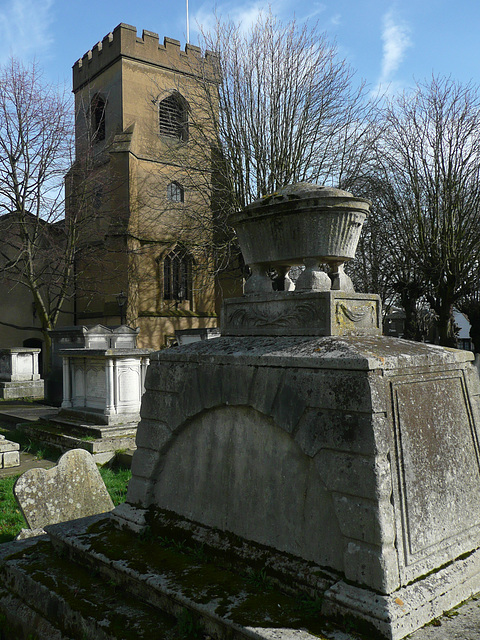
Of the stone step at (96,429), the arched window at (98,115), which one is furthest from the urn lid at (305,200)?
the arched window at (98,115)

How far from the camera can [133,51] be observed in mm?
23016

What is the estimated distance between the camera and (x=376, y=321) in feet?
11.2

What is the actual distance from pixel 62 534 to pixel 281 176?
12558 mm

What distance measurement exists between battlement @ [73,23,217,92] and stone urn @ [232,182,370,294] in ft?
70.2

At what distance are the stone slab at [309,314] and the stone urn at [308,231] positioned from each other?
0.12 metres

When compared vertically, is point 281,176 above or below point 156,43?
below

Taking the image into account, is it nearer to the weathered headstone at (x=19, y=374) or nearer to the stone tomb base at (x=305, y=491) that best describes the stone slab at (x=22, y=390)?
the weathered headstone at (x=19, y=374)

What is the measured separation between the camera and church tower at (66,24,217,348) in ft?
72.2

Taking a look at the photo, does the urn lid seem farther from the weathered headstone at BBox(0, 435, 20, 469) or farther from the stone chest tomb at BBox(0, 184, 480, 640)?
the weathered headstone at BBox(0, 435, 20, 469)

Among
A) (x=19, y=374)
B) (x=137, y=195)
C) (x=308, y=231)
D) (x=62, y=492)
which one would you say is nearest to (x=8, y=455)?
(x=62, y=492)

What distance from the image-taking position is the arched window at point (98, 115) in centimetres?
2378

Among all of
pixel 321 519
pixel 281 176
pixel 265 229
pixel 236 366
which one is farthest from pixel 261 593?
pixel 281 176

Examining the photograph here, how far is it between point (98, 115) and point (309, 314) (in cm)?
2466

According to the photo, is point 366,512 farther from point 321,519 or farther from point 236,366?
point 236,366
